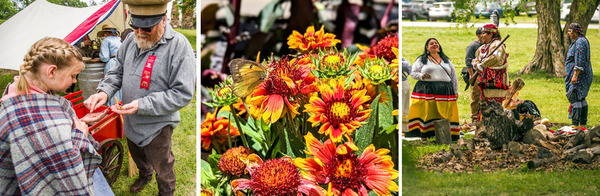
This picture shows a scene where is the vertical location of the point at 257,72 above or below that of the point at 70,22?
below

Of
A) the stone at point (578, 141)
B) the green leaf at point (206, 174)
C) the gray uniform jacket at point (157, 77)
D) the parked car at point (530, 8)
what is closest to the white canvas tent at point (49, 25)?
the gray uniform jacket at point (157, 77)

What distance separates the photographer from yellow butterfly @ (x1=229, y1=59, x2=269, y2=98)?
91.3 inches

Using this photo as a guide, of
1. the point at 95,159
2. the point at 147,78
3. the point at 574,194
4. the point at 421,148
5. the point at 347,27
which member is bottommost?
the point at 574,194

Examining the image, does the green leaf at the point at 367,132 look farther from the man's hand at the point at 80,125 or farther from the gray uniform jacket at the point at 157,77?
the man's hand at the point at 80,125

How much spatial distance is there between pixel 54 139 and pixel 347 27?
4.63 ft

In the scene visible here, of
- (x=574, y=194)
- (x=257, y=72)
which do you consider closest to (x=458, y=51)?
(x=574, y=194)

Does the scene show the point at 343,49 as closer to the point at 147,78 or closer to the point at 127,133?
the point at 147,78

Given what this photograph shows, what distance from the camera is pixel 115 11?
8.91 feet

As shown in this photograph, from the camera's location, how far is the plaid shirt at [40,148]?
2.08 m

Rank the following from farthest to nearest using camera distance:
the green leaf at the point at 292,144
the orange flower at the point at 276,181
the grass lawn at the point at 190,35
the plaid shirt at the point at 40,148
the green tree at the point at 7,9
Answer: the green tree at the point at 7,9
the grass lawn at the point at 190,35
the green leaf at the point at 292,144
the orange flower at the point at 276,181
the plaid shirt at the point at 40,148

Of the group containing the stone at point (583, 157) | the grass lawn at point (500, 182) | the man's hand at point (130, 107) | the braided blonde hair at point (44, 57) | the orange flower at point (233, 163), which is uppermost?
the braided blonde hair at point (44, 57)

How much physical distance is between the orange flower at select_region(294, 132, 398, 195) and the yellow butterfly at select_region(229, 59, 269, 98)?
34cm

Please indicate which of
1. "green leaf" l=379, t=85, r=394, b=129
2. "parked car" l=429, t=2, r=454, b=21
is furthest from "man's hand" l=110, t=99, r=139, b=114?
"parked car" l=429, t=2, r=454, b=21

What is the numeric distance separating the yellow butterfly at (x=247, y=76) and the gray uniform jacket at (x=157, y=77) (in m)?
0.26
